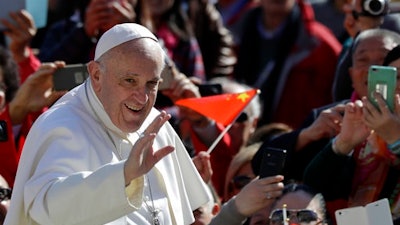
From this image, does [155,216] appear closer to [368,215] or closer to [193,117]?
[368,215]

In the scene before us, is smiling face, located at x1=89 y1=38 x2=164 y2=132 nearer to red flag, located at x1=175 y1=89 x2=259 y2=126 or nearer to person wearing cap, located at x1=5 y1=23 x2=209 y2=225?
person wearing cap, located at x1=5 y1=23 x2=209 y2=225

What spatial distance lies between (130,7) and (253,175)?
1.71 meters

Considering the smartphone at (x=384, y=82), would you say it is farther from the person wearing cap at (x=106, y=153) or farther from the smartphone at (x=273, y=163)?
the person wearing cap at (x=106, y=153)

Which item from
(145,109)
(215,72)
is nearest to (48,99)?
(145,109)

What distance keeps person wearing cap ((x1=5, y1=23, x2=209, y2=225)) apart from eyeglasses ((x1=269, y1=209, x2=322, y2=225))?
0.59 m

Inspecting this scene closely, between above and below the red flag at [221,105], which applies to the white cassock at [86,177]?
above

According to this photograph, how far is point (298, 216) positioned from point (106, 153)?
46.3 inches

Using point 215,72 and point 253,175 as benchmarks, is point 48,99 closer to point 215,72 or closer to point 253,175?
point 253,175

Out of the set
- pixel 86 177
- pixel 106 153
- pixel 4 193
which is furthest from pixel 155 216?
pixel 4 193

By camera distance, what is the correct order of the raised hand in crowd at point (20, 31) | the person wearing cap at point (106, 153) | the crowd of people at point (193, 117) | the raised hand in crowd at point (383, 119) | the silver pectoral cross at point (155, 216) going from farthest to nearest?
the raised hand in crowd at point (20, 31) < the raised hand in crowd at point (383, 119) < the silver pectoral cross at point (155, 216) < the crowd of people at point (193, 117) < the person wearing cap at point (106, 153)

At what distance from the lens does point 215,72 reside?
9688 mm

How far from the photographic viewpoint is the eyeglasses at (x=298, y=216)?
19.6 feet

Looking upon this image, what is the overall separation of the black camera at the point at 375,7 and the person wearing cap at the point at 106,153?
2337mm

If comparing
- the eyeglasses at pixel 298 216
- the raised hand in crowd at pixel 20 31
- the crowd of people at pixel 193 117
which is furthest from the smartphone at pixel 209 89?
the eyeglasses at pixel 298 216
